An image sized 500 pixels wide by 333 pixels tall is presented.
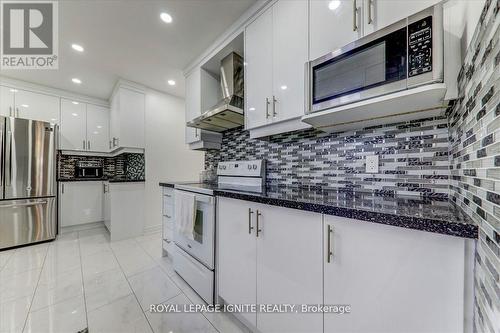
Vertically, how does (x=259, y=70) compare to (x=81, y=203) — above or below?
above

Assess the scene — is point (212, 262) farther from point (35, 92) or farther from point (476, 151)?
point (35, 92)

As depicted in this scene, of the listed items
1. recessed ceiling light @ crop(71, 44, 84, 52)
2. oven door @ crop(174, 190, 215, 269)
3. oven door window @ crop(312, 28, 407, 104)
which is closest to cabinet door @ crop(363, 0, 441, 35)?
oven door window @ crop(312, 28, 407, 104)

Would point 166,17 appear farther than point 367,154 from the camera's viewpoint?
Yes

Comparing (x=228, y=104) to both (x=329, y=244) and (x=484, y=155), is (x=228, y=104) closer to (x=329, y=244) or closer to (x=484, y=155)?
(x=329, y=244)

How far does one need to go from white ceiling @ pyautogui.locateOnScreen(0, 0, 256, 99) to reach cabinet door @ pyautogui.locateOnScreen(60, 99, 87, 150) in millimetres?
469

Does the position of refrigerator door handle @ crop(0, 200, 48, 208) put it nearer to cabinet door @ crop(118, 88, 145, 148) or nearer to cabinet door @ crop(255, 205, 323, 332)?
cabinet door @ crop(118, 88, 145, 148)

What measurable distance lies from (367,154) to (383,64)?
56 centimetres

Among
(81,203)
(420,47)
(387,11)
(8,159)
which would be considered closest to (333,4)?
(387,11)

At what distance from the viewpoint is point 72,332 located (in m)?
1.32

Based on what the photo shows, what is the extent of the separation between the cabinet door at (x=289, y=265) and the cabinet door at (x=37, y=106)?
13.7 ft

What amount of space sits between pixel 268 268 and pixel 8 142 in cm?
389

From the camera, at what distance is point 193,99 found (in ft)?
8.39

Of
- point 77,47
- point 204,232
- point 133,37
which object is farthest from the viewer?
point 77,47

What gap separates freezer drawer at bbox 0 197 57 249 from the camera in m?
2.71
